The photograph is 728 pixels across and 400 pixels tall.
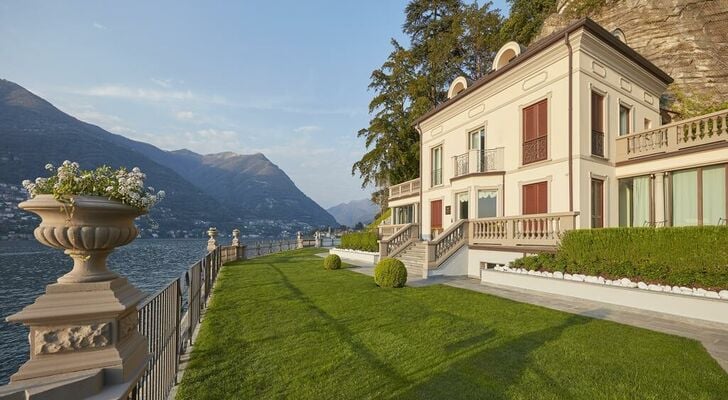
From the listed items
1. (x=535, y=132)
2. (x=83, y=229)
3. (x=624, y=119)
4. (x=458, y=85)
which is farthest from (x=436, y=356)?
(x=458, y=85)

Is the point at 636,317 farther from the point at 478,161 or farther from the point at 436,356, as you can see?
the point at 478,161

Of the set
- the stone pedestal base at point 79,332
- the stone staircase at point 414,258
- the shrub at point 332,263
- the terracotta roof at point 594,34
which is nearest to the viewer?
the stone pedestal base at point 79,332

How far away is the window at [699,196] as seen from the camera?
1120 centimetres

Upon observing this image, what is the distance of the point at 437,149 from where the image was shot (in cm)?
2164

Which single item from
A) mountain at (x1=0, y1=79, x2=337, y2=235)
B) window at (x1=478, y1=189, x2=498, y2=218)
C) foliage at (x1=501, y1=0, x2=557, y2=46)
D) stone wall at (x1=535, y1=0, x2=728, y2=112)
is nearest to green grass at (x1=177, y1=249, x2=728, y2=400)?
window at (x1=478, y1=189, x2=498, y2=218)

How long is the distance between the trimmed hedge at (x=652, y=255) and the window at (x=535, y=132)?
470 centimetres

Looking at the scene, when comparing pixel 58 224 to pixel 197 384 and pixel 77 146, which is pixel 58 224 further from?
pixel 77 146

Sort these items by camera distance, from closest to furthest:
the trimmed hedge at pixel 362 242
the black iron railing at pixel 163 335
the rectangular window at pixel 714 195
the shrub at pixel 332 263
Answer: the black iron railing at pixel 163 335, the rectangular window at pixel 714 195, the shrub at pixel 332 263, the trimmed hedge at pixel 362 242

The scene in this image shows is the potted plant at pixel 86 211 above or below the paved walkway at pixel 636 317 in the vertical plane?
above

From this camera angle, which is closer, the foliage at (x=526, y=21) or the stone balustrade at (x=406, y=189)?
the stone balustrade at (x=406, y=189)

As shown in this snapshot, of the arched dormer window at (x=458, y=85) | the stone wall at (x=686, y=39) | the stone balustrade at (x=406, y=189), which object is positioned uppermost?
the stone wall at (x=686, y=39)

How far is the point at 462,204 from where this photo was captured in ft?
59.1

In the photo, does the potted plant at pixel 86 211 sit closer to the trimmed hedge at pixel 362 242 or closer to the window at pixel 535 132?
the window at pixel 535 132

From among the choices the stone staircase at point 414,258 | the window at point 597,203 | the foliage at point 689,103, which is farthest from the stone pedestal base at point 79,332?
the foliage at point 689,103
